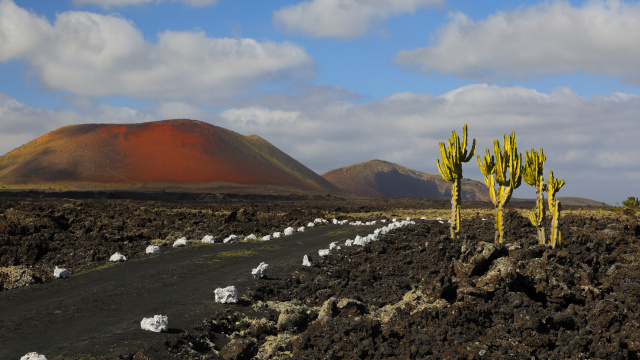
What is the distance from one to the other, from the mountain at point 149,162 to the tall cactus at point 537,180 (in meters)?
65.2

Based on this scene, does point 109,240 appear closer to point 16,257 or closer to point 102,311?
point 16,257

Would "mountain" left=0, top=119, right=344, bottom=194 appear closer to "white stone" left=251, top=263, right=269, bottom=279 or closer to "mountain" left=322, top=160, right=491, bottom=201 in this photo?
"mountain" left=322, top=160, right=491, bottom=201

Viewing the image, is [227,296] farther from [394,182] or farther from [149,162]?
[394,182]

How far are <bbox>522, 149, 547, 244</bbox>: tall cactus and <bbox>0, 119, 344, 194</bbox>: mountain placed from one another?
214 feet

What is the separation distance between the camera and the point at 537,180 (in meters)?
16.3

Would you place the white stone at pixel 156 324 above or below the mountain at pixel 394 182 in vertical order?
below

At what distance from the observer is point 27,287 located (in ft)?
40.4

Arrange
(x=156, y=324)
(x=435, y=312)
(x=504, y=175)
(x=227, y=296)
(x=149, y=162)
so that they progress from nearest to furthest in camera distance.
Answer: (x=435, y=312) < (x=156, y=324) < (x=227, y=296) < (x=504, y=175) < (x=149, y=162)

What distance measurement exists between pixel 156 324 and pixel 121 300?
2.63 meters

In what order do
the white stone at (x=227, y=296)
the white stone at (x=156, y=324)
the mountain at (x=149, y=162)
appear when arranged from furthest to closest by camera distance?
the mountain at (x=149, y=162) < the white stone at (x=227, y=296) < the white stone at (x=156, y=324)

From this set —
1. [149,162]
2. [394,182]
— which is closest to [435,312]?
[149,162]

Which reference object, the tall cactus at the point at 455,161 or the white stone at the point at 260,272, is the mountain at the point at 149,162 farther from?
the white stone at the point at 260,272

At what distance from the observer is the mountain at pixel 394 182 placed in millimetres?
140250

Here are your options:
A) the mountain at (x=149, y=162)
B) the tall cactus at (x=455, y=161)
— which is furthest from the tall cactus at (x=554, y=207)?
the mountain at (x=149, y=162)
